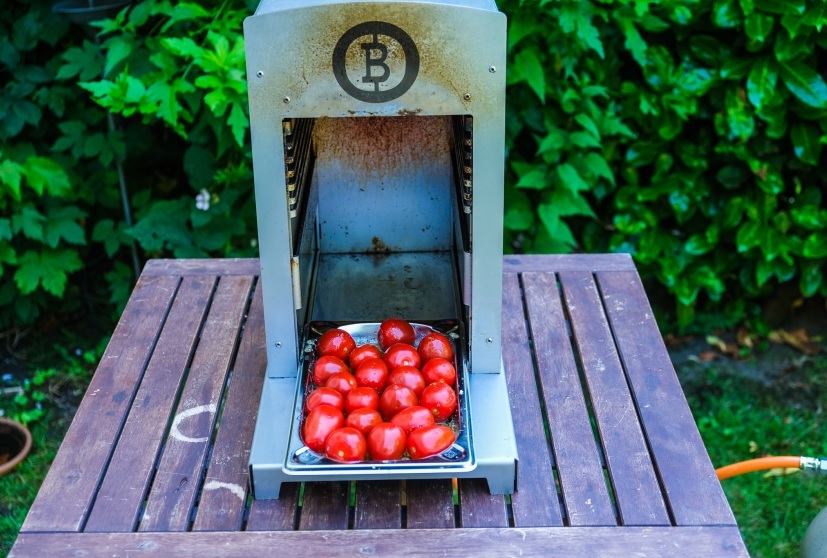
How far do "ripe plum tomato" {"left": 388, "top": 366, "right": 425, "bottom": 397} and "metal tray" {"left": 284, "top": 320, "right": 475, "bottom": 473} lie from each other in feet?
0.28

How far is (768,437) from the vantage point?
331cm

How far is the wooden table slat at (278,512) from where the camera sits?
1.67 meters

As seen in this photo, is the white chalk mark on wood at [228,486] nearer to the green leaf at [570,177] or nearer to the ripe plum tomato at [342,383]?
the ripe plum tomato at [342,383]

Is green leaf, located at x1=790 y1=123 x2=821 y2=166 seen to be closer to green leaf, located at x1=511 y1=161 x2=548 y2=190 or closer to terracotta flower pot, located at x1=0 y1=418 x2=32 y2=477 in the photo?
green leaf, located at x1=511 y1=161 x2=548 y2=190

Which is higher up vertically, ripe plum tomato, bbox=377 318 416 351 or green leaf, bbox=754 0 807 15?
green leaf, bbox=754 0 807 15

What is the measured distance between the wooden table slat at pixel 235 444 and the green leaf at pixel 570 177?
1280 millimetres

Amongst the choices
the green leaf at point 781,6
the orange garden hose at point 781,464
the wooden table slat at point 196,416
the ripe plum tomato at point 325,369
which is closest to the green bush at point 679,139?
the green leaf at point 781,6

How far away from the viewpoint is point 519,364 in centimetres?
218

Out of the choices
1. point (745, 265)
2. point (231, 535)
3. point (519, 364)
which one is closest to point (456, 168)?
point (519, 364)

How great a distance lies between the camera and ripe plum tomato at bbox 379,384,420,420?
5.78 feet

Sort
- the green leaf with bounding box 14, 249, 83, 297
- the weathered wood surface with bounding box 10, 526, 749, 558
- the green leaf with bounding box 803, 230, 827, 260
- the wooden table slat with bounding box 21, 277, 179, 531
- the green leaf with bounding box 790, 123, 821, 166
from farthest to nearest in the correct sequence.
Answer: the green leaf with bounding box 803, 230, 827, 260, the green leaf with bounding box 790, 123, 821, 166, the green leaf with bounding box 14, 249, 83, 297, the wooden table slat with bounding box 21, 277, 179, 531, the weathered wood surface with bounding box 10, 526, 749, 558

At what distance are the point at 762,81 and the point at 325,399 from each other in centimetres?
231

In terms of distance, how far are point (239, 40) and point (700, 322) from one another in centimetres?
226

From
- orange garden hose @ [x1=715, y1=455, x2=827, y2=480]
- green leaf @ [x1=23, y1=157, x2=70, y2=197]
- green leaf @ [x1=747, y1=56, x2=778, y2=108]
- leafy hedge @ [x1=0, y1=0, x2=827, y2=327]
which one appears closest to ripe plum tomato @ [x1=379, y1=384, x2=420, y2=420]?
orange garden hose @ [x1=715, y1=455, x2=827, y2=480]
